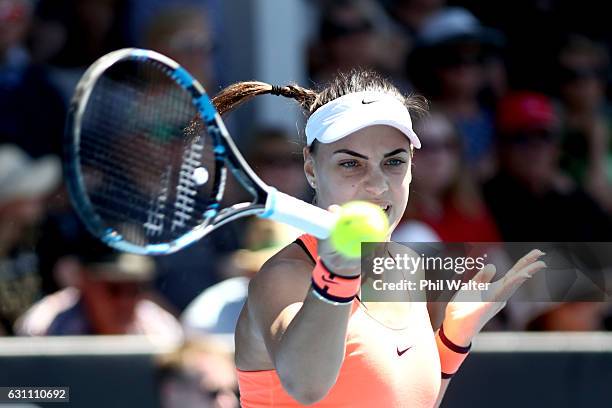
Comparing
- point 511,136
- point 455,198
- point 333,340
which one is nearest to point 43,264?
point 455,198

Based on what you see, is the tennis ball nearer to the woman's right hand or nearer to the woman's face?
the woman's right hand

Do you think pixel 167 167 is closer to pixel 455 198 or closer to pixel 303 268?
pixel 303 268

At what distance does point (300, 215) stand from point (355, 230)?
0.55ft

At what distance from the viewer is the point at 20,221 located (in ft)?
16.8

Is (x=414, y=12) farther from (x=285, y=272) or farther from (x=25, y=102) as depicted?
(x=285, y=272)

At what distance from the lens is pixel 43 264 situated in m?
5.06

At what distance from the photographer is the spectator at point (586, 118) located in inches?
244

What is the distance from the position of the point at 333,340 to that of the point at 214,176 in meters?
0.48

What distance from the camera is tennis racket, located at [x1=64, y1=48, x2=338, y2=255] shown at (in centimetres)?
220

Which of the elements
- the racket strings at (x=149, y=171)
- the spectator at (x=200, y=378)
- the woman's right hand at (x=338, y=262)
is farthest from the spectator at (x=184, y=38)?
the woman's right hand at (x=338, y=262)

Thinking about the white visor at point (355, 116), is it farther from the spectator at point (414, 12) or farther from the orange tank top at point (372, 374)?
the spectator at point (414, 12)

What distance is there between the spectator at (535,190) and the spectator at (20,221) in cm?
203

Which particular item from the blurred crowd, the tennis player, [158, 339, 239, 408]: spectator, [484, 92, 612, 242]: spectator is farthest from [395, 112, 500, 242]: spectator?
the tennis player

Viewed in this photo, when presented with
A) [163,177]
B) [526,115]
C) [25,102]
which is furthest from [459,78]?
[163,177]
